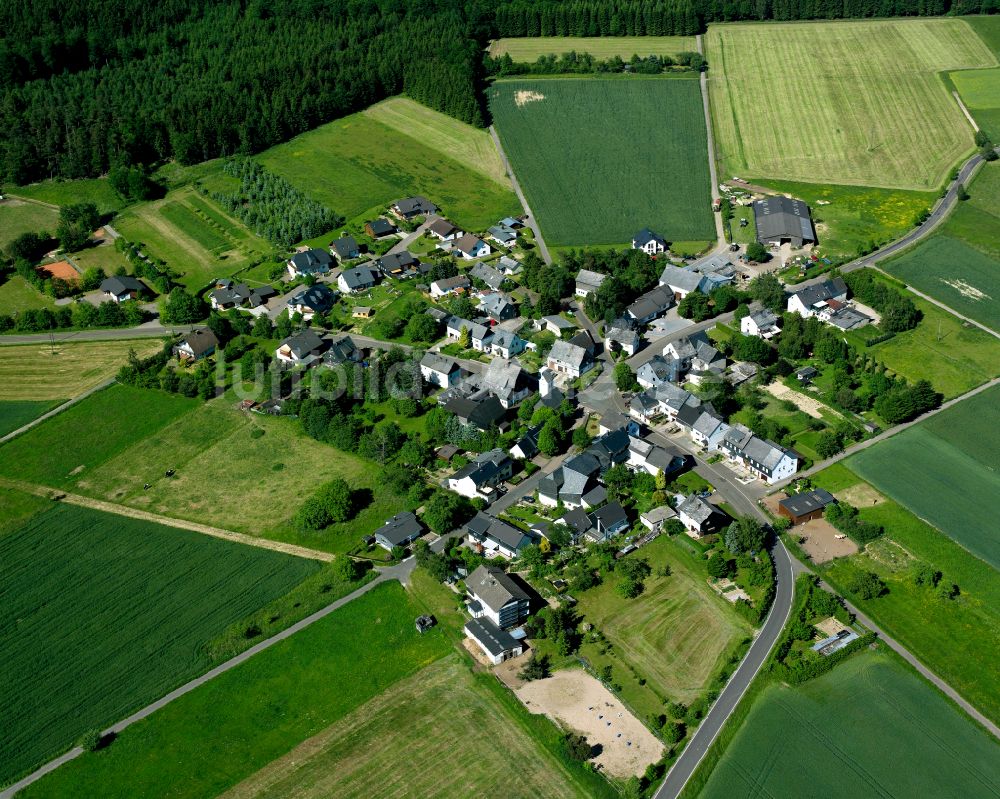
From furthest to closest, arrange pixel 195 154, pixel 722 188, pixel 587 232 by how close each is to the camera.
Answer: pixel 195 154 → pixel 722 188 → pixel 587 232

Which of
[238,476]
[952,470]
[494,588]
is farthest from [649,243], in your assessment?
[494,588]

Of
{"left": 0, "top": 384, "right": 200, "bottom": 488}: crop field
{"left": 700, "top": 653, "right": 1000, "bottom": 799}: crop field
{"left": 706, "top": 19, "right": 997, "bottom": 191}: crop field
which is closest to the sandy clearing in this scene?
{"left": 700, "top": 653, "right": 1000, "bottom": 799}: crop field

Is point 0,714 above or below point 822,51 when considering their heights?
below

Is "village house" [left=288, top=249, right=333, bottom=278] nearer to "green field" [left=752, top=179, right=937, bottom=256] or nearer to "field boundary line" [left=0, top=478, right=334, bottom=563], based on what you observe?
"field boundary line" [left=0, top=478, right=334, bottom=563]

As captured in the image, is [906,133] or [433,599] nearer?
[433,599]

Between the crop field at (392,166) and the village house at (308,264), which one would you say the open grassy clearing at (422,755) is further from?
the crop field at (392,166)

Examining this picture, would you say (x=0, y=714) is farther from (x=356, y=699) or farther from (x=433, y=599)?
(x=433, y=599)

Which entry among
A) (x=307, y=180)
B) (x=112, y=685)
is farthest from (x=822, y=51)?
(x=112, y=685)

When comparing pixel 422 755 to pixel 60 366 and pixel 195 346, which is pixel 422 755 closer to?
pixel 195 346
